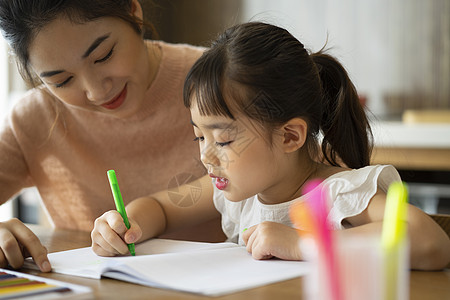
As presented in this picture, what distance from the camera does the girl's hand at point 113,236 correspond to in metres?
0.95

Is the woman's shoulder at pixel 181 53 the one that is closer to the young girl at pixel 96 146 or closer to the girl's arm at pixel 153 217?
the young girl at pixel 96 146

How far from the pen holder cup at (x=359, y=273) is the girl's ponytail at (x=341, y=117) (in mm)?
649

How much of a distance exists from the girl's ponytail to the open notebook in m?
0.31

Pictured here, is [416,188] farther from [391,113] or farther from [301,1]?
[301,1]

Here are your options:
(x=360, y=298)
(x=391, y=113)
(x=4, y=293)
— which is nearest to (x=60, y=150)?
(x=4, y=293)

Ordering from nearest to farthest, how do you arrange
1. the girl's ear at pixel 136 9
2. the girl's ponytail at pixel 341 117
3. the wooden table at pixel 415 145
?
1. the girl's ponytail at pixel 341 117
2. the girl's ear at pixel 136 9
3. the wooden table at pixel 415 145

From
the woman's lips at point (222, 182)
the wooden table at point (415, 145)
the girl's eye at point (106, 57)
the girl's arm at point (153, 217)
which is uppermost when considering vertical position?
the girl's eye at point (106, 57)

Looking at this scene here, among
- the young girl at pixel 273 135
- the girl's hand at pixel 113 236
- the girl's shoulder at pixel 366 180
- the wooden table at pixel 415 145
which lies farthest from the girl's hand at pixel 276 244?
the wooden table at pixel 415 145

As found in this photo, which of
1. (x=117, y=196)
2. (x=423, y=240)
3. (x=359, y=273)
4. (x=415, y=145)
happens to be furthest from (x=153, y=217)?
(x=415, y=145)

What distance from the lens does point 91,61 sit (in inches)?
45.7

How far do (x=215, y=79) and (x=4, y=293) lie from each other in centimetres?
48

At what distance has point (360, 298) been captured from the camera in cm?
45

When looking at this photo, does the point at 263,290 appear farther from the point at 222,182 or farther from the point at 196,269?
the point at 222,182

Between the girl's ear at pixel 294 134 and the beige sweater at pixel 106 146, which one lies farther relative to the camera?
the beige sweater at pixel 106 146
